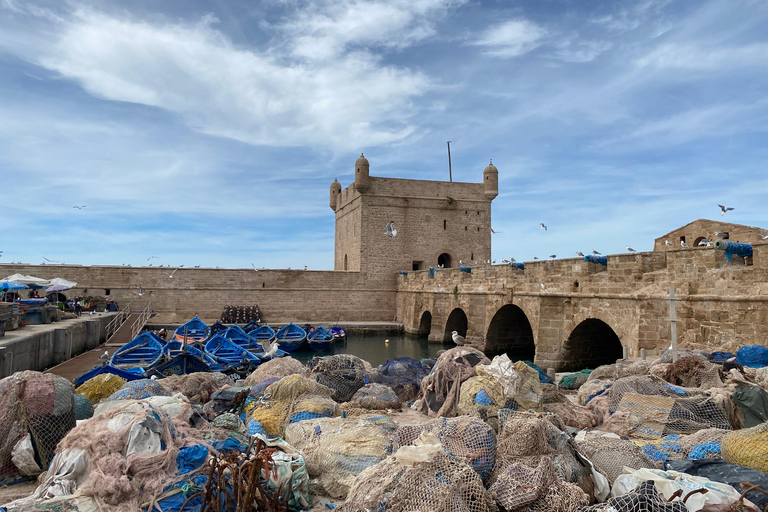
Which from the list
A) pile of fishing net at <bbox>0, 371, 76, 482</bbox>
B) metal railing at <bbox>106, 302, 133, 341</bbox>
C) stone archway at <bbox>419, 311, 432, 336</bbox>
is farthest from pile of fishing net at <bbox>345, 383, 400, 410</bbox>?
stone archway at <bbox>419, 311, 432, 336</bbox>

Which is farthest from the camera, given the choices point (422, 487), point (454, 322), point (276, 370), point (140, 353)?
point (454, 322)

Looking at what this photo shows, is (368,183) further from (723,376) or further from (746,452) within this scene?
(746,452)

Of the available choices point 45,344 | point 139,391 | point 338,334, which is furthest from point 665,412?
point 338,334

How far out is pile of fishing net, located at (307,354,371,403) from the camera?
704 centimetres

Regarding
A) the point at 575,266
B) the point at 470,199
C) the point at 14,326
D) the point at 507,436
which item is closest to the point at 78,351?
the point at 14,326

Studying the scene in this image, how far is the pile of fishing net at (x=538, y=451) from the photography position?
375 cm

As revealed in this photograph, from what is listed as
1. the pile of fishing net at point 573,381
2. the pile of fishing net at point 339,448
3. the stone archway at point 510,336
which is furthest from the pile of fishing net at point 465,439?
the stone archway at point 510,336

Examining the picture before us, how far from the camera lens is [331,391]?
6.84 m

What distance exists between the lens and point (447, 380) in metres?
6.30

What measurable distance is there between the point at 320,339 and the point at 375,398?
1563cm

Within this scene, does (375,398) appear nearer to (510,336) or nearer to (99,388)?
(99,388)

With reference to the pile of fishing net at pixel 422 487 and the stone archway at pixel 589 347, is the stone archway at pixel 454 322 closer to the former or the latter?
the stone archway at pixel 589 347

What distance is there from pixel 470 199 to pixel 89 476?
27684 mm

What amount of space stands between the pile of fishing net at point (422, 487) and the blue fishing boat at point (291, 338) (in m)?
17.9
